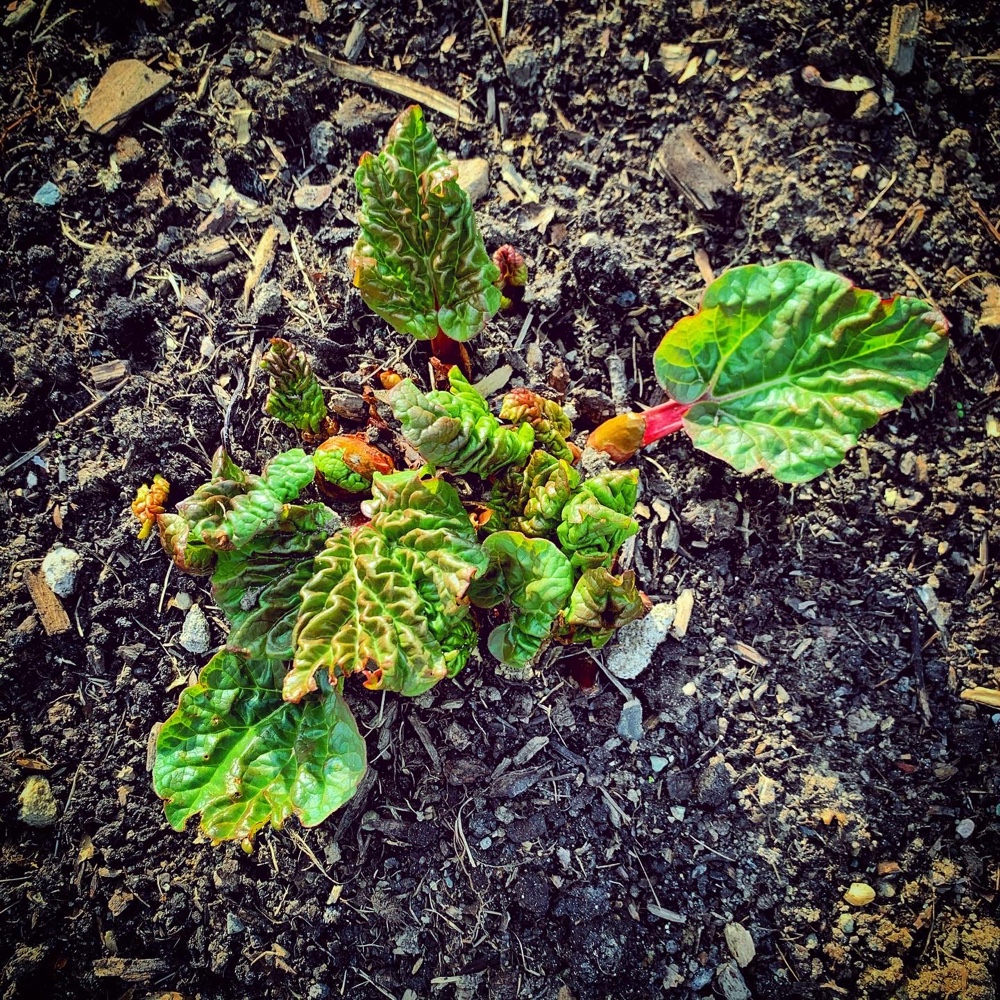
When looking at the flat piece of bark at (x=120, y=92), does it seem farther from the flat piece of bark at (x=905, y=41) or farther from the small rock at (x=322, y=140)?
the flat piece of bark at (x=905, y=41)

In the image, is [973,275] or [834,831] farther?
[973,275]

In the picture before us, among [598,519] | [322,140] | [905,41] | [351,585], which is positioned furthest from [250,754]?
[905,41]

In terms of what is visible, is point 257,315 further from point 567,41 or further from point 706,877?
point 706,877

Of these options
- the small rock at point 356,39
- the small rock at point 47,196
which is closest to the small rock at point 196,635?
the small rock at point 47,196

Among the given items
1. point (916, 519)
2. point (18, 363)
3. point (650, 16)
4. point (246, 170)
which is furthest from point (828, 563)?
point (18, 363)

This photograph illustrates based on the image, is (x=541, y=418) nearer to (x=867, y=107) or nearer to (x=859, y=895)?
(x=867, y=107)

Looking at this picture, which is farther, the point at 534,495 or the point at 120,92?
the point at 120,92
